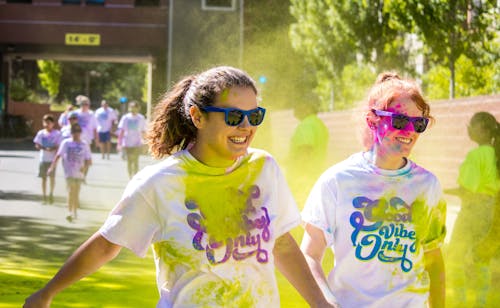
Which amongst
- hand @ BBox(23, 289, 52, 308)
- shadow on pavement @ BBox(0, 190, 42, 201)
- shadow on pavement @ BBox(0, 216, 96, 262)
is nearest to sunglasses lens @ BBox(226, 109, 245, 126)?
hand @ BBox(23, 289, 52, 308)

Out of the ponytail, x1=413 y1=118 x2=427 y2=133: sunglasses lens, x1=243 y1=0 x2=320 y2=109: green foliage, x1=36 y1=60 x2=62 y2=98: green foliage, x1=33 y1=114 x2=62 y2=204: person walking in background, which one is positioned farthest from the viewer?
x1=36 y1=60 x2=62 y2=98: green foliage

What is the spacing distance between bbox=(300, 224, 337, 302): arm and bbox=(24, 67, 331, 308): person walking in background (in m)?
0.17

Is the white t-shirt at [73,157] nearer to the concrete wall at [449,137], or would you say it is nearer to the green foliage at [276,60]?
the concrete wall at [449,137]

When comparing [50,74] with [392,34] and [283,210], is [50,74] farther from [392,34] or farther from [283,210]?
[283,210]

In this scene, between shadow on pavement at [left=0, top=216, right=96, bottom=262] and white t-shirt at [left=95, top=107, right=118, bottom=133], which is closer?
shadow on pavement at [left=0, top=216, right=96, bottom=262]

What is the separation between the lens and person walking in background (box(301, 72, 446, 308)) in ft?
12.2

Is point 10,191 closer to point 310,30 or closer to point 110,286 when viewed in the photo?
point 110,286

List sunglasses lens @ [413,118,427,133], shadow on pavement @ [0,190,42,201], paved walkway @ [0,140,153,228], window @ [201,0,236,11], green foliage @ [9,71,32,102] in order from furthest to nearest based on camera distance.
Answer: green foliage @ [9,71,32,102] → window @ [201,0,236,11] → shadow on pavement @ [0,190,42,201] → paved walkway @ [0,140,153,228] → sunglasses lens @ [413,118,427,133]

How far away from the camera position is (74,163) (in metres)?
13.7

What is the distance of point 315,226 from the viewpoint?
3.72 metres

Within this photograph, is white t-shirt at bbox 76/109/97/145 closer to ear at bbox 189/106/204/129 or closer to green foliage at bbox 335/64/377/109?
green foliage at bbox 335/64/377/109

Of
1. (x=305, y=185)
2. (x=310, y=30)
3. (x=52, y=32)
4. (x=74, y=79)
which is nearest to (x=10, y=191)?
(x=305, y=185)

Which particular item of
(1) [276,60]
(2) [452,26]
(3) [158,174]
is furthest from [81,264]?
(1) [276,60]

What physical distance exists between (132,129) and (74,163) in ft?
20.8
